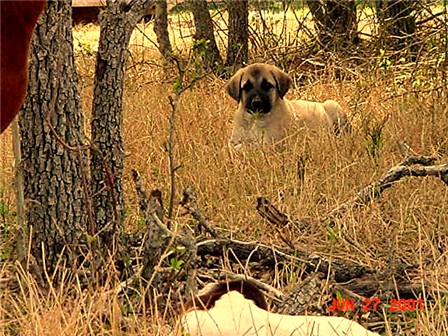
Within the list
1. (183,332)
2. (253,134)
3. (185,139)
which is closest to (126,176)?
(185,139)

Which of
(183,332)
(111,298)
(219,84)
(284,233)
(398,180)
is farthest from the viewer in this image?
(219,84)

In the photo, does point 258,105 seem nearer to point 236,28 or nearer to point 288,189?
point 288,189

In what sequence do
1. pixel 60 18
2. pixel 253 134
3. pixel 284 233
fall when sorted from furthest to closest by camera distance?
pixel 253 134
pixel 284 233
pixel 60 18

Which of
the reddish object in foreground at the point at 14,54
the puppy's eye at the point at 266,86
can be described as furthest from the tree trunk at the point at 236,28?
the reddish object in foreground at the point at 14,54

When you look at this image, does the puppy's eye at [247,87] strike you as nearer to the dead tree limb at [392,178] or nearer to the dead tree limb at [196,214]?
the dead tree limb at [392,178]

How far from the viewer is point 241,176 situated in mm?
4461

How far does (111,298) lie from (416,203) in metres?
1.58

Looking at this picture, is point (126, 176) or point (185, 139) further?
point (185, 139)

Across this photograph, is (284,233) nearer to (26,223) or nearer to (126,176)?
(26,223)

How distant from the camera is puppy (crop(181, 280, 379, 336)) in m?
2.51

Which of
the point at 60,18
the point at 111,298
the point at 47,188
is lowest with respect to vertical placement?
the point at 111,298
